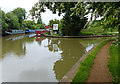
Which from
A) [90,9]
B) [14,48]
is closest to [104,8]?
[90,9]

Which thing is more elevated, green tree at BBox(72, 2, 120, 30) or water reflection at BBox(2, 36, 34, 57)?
green tree at BBox(72, 2, 120, 30)

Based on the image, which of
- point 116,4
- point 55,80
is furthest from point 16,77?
point 116,4

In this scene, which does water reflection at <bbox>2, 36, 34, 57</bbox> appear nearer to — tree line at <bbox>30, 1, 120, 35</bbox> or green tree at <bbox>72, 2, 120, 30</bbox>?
tree line at <bbox>30, 1, 120, 35</bbox>

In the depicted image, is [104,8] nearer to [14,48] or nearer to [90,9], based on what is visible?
[90,9]

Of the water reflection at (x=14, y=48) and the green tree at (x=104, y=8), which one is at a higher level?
the green tree at (x=104, y=8)

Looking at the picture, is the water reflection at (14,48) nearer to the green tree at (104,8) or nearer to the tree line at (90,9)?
the tree line at (90,9)

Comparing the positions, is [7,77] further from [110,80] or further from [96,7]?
[96,7]

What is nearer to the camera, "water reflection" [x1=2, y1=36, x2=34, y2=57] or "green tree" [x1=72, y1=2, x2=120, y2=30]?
"green tree" [x1=72, y1=2, x2=120, y2=30]

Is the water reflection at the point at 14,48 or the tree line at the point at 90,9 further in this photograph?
the water reflection at the point at 14,48

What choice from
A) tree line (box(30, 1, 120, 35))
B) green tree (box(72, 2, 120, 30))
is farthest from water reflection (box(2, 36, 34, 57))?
green tree (box(72, 2, 120, 30))

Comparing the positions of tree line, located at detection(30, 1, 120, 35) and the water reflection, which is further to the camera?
the water reflection

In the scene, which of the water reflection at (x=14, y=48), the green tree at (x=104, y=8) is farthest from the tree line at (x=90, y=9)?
the water reflection at (x=14, y=48)

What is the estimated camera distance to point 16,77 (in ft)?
13.4

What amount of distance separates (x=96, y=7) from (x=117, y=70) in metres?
2.11
